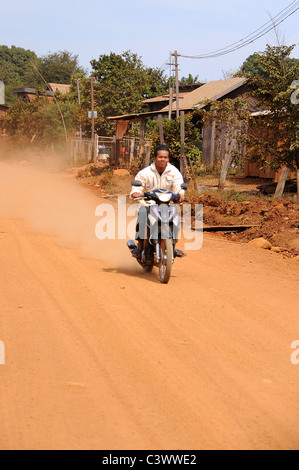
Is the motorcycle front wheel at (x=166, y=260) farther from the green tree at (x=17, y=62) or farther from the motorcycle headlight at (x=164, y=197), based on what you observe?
the green tree at (x=17, y=62)

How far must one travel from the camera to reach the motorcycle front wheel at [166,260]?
25.8 ft

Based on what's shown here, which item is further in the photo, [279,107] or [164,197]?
[279,107]

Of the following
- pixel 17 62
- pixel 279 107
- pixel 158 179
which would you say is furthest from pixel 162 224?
pixel 17 62

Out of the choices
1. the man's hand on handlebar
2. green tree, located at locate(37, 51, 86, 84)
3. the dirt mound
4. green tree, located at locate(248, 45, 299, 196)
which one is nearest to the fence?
green tree, located at locate(248, 45, 299, 196)

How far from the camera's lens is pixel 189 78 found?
68250 mm

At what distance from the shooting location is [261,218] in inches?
564

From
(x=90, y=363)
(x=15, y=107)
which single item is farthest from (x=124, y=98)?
(x=90, y=363)

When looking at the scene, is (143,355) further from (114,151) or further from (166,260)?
(114,151)

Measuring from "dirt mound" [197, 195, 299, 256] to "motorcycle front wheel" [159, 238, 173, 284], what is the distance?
433 cm

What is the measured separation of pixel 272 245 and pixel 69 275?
5.65 m

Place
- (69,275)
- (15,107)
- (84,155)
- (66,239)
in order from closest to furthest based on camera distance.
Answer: (69,275)
(66,239)
(84,155)
(15,107)

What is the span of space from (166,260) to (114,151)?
2799 centimetres

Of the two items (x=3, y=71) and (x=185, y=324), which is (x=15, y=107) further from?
(x=3, y=71)

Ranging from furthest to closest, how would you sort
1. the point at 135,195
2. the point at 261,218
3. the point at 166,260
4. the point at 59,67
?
the point at 59,67 → the point at 261,218 → the point at 135,195 → the point at 166,260
